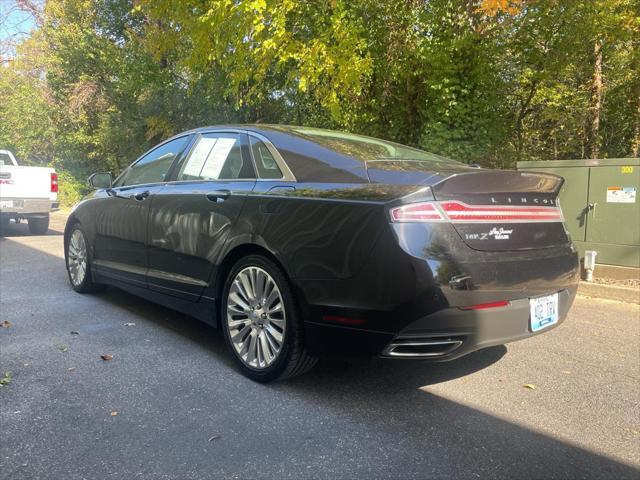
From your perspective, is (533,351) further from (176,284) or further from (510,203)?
(176,284)

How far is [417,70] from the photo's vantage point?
9164 millimetres

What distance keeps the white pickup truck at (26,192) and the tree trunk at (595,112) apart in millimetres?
10761

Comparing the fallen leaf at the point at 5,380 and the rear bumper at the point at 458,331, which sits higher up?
the rear bumper at the point at 458,331

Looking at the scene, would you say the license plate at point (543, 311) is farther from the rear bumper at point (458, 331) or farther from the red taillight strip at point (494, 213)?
the red taillight strip at point (494, 213)

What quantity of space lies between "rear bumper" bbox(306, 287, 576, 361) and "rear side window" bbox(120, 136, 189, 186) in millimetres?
2281

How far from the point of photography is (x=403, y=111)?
9828 millimetres

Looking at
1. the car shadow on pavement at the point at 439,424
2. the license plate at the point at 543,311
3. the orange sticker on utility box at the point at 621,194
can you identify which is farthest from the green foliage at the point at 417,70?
the car shadow on pavement at the point at 439,424

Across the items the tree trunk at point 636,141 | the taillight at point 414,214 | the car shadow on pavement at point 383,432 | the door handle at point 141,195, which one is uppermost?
the tree trunk at point 636,141

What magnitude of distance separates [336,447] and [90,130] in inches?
720

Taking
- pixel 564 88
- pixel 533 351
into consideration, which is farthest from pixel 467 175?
pixel 564 88

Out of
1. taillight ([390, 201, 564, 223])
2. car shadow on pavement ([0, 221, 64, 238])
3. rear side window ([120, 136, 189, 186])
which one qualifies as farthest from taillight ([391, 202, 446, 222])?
car shadow on pavement ([0, 221, 64, 238])

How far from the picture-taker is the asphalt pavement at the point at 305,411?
2.53 meters

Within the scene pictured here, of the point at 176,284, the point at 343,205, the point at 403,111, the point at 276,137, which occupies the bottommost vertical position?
the point at 176,284

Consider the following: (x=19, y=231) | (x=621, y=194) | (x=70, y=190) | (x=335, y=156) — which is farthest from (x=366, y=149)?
(x=70, y=190)
